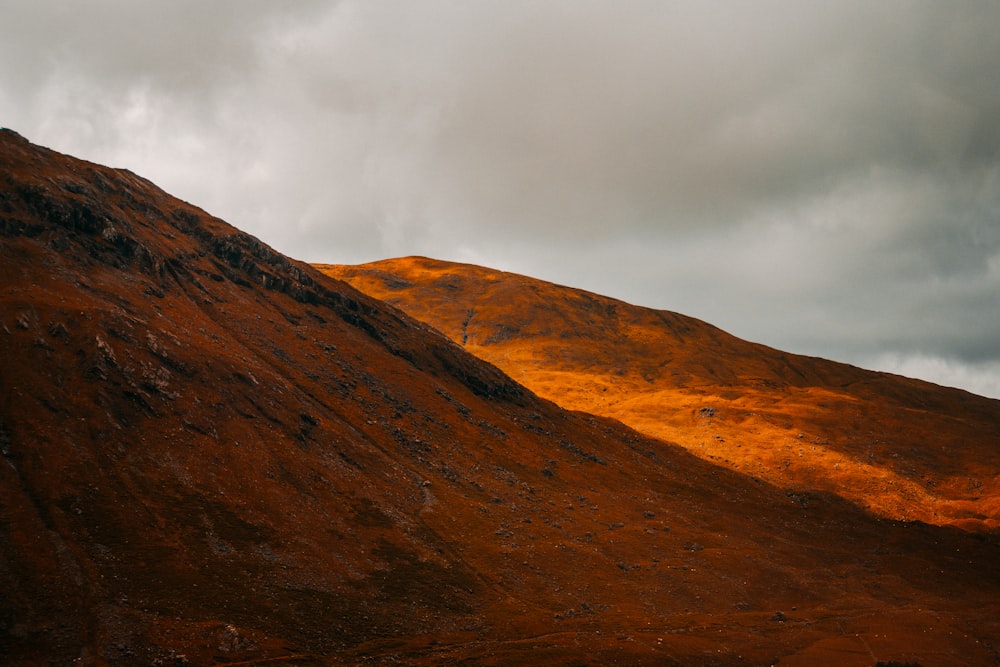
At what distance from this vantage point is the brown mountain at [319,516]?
53812mm

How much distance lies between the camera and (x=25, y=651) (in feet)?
140

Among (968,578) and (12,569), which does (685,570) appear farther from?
(12,569)

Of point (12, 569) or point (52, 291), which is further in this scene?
point (52, 291)

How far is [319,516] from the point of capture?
75.7 m

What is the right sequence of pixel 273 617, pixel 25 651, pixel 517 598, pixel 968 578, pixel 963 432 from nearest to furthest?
1. pixel 25 651
2. pixel 273 617
3. pixel 517 598
4. pixel 968 578
5. pixel 963 432

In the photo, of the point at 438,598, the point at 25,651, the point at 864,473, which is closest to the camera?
the point at 25,651

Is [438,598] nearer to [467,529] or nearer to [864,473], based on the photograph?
[467,529]

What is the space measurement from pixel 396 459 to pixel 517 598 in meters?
35.1

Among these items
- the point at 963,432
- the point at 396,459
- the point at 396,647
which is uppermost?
the point at 963,432

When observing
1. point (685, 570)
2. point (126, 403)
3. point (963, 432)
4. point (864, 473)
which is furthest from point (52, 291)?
point (963, 432)

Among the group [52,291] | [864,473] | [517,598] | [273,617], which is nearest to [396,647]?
[273,617]

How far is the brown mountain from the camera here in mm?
53812

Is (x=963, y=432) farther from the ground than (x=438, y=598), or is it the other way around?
(x=963, y=432)

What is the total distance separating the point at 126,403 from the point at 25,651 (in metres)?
36.7
